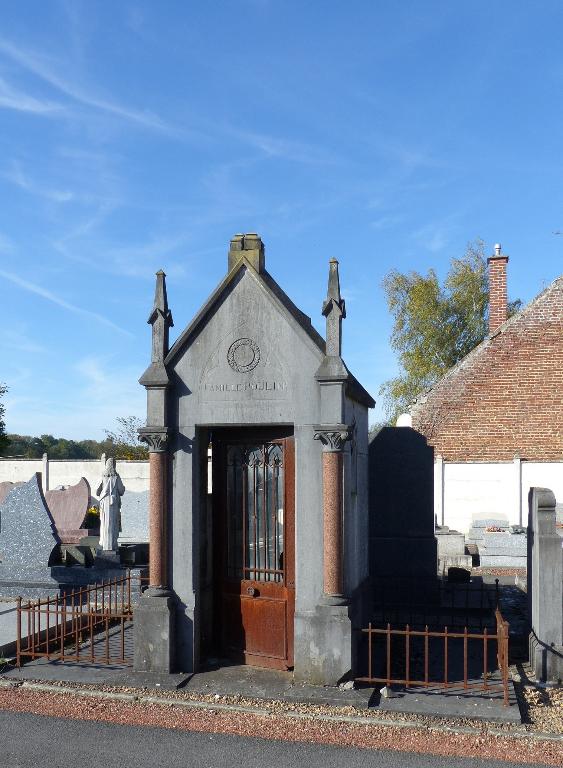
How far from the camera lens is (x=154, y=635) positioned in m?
8.39

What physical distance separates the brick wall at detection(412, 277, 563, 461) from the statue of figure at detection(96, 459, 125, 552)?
12.2m

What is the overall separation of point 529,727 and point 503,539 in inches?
490

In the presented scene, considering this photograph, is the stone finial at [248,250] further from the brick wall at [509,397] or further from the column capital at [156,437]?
the brick wall at [509,397]

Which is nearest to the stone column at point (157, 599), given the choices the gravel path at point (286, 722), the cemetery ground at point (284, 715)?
the cemetery ground at point (284, 715)

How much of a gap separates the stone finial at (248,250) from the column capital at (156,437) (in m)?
2.21

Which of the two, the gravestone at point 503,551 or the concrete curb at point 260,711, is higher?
the concrete curb at point 260,711

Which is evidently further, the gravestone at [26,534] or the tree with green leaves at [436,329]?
the tree with green leaves at [436,329]

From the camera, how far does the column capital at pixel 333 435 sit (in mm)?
8078

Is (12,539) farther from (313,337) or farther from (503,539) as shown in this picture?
(503,539)

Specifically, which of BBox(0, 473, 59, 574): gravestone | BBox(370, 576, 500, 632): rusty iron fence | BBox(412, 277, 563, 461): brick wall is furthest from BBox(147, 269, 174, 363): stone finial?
BBox(412, 277, 563, 461): brick wall

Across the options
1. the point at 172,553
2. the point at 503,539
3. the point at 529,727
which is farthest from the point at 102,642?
the point at 503,539

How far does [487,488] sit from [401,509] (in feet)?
39.1

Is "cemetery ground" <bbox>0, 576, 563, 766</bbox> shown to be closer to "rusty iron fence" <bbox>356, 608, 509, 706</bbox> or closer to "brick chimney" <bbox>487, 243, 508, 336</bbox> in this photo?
"rusty iron fence" <bbox>356, 608, 509, 706</bbox>

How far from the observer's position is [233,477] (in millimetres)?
9156
